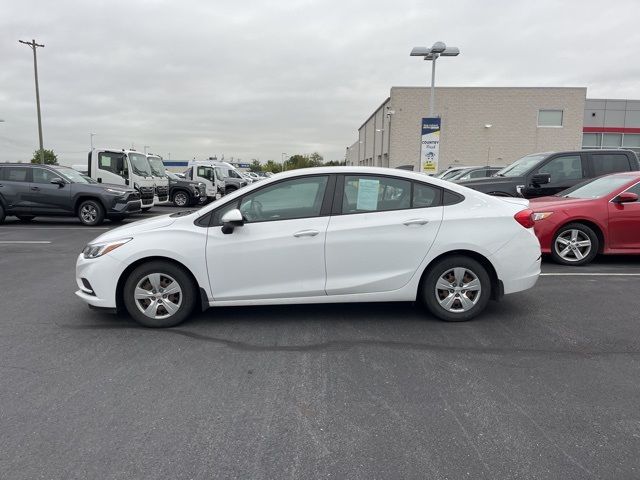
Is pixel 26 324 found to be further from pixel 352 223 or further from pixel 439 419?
pixel 439 419

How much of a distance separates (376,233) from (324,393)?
70.4 inches

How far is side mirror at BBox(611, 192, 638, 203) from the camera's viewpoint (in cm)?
729

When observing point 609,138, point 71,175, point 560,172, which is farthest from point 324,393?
point 609,138

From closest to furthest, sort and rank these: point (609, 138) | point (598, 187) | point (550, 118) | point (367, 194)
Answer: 1. point (367, 194)
2. point (598, 187)
3. point (550, 118)
4. point (609, 138)

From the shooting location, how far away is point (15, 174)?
1338 centimetres

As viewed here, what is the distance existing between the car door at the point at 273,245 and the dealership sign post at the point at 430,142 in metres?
12.6

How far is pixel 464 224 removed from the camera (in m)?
4.64

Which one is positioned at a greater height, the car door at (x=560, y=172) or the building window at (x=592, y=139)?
the building window at (x=592, y=139)

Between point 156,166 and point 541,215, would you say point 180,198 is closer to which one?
point 156,166

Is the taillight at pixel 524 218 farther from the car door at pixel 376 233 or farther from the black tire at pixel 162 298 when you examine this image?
the black tire at pixel 162 298

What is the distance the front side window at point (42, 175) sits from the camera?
13.3 meters

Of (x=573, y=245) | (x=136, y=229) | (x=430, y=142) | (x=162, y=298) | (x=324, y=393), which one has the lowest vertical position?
(x=324, y=393)

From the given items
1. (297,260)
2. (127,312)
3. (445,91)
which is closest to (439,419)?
(297,260)

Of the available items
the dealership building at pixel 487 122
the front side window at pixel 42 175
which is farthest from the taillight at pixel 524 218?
the dealership building at pixel 487 122
